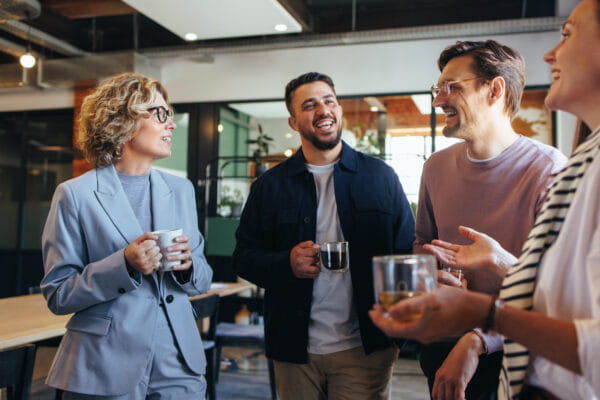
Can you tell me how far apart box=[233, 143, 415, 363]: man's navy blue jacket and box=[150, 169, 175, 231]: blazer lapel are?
1.34ft

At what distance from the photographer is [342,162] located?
2.26 metres

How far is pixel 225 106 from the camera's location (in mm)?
6867

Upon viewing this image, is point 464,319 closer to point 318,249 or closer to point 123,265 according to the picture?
point 318,249

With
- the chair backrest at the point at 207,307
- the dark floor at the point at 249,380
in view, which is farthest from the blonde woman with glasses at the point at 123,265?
the dark floor at the point at 249,380

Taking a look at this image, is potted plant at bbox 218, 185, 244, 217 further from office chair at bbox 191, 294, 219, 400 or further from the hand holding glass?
the hand holding glass

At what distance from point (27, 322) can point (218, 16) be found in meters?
3.49

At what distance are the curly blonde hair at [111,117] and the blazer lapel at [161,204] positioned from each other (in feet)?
0.56

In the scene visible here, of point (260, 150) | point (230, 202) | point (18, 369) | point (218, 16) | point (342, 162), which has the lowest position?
point (18, 369)

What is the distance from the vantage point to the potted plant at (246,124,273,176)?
631 cm

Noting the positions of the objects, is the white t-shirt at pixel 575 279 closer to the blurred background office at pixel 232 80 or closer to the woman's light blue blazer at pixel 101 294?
the woman's light blue blazer at pixel 101 294

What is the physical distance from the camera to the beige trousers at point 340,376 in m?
2.06

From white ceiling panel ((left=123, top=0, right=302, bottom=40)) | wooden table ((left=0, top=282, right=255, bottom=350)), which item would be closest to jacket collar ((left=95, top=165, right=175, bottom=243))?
wooden table ((left=0, top=282, right=255, bottom=350))

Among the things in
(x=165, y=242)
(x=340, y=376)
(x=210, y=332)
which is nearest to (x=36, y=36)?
(x=210, y=332)

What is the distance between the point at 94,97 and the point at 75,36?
5.93 m
